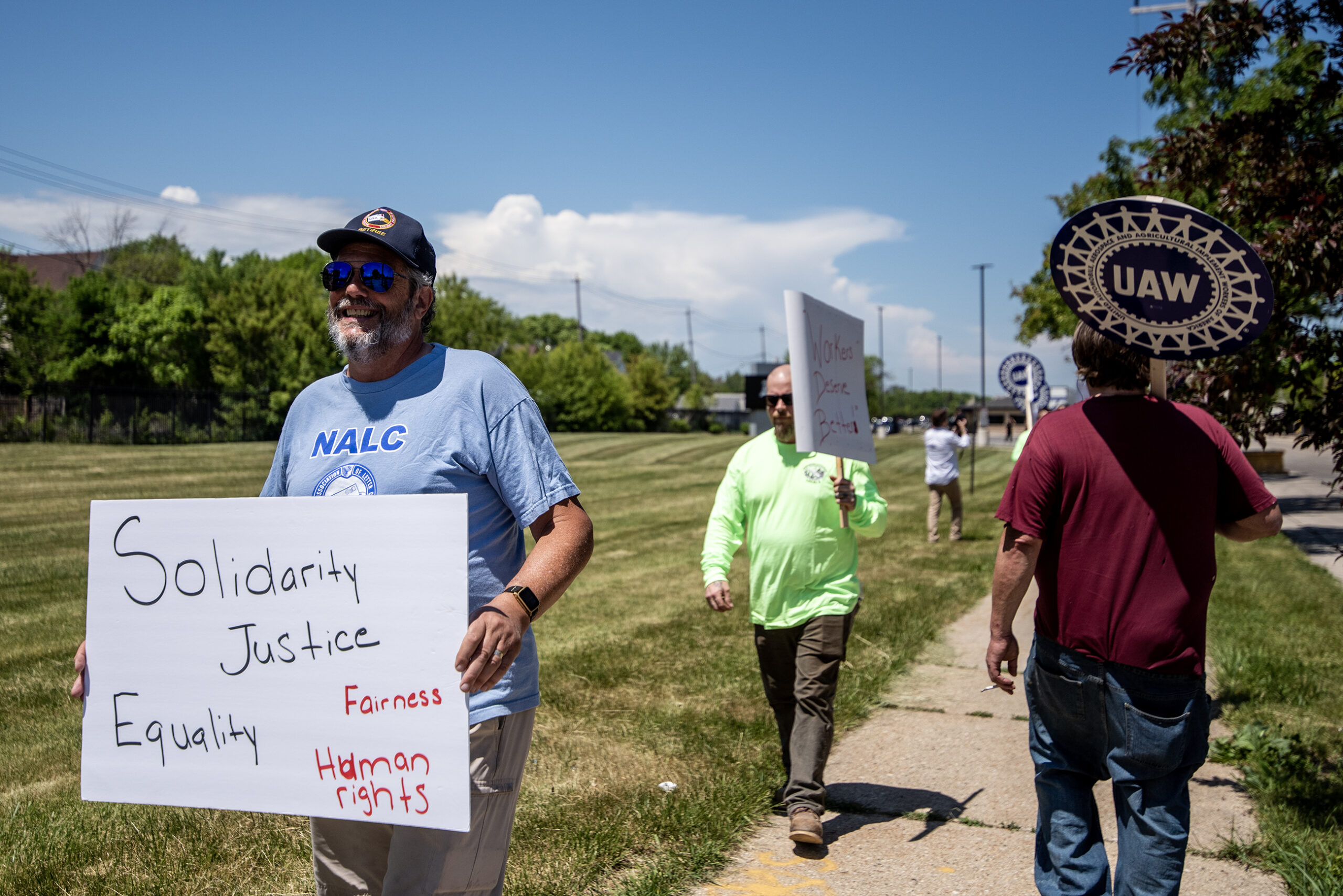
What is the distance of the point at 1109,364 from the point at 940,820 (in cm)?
252

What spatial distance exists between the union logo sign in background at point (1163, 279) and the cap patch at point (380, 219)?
1.88 meters

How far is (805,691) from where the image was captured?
4.58 m

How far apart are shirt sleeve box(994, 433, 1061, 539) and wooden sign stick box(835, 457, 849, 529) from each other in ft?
5.49

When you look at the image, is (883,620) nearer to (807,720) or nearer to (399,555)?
(807,720)

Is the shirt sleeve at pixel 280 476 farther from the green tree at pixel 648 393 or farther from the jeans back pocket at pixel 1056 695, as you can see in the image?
the green tree at pixel 648 393

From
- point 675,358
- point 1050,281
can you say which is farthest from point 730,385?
point 1050,281

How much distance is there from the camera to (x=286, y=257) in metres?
81.0

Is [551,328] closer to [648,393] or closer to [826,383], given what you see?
[648,393]

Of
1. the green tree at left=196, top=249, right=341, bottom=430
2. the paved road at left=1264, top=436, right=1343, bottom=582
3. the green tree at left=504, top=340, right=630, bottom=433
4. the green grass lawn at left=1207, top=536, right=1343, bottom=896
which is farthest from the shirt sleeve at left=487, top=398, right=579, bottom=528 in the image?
the green tree at left=504, top=340, right=630, bottom=433

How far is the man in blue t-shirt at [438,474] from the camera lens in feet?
8.07

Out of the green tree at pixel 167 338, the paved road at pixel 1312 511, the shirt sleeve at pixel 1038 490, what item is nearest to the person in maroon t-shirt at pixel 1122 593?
the shirt sleeve at pixel 1038 490

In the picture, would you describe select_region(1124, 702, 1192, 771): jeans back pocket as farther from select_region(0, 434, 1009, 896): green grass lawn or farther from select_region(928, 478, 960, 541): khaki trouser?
select_region(928, 478, 960, 541): khaki trouser

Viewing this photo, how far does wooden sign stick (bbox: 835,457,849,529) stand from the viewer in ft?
15.7

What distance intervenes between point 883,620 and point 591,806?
4.91m
